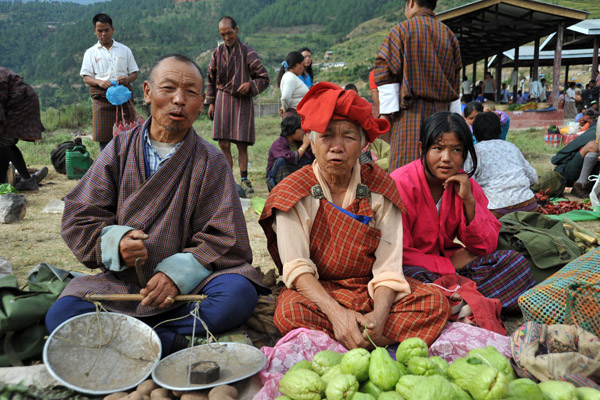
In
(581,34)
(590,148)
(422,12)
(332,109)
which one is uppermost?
(581,34)

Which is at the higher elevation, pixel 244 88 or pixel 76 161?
pixel 244 88

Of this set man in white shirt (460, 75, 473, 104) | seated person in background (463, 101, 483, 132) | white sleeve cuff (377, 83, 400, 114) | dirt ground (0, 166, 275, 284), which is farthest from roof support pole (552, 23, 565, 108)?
dirt ground (0, 166, 275, 284)

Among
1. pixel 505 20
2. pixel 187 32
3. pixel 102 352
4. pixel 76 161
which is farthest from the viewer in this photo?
pixel 187 32

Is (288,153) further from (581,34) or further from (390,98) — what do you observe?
(581,34)

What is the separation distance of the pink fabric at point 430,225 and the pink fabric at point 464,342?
0.52 m

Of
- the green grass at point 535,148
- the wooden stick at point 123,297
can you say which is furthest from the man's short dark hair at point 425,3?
the green grass at point 535,148

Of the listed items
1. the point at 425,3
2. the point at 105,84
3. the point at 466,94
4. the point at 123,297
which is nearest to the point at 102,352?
the point at 123,297

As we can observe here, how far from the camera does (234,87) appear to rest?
6215mm

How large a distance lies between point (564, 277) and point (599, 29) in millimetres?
19618

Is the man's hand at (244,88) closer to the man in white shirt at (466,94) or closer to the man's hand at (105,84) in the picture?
the man's hand at (105,84)

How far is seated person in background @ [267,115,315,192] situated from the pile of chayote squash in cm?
397

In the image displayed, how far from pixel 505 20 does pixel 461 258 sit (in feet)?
50.2

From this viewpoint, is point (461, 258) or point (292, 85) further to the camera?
point (292, 85)

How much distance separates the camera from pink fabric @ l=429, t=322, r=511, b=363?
2.27 meters
